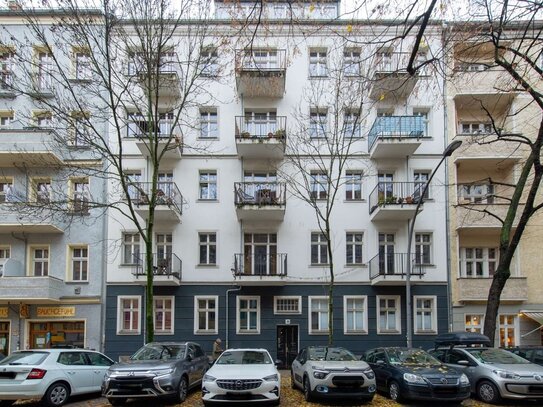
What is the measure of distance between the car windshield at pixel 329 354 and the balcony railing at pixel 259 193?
9343mm

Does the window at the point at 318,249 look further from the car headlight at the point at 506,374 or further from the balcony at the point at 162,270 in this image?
the car headlight at the point at 506,374

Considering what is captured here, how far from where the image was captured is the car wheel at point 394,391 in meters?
11.8

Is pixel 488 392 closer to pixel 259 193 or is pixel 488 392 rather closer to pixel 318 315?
pixel 318 315

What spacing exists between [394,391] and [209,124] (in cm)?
1625

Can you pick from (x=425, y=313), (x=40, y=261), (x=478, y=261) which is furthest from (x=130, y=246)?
(x=478, y=261)

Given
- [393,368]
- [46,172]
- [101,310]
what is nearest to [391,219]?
[393,368]

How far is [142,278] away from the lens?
861 inches

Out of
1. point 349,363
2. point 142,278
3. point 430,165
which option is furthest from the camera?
point 430,165

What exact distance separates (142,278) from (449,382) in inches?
581

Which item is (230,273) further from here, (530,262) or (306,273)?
(530,262)

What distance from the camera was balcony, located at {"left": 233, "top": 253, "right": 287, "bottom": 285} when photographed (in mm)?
21672

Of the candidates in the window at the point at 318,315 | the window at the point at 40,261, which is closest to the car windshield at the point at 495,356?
the window at the point at 318,315

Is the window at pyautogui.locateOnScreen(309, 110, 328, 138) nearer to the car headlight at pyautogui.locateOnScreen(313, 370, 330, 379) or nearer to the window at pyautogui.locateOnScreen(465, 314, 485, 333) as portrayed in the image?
the window at pyautogui.locateOnScreen(465, 314, 485, 333)

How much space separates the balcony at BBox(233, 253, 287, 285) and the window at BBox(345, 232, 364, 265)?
3.15m
